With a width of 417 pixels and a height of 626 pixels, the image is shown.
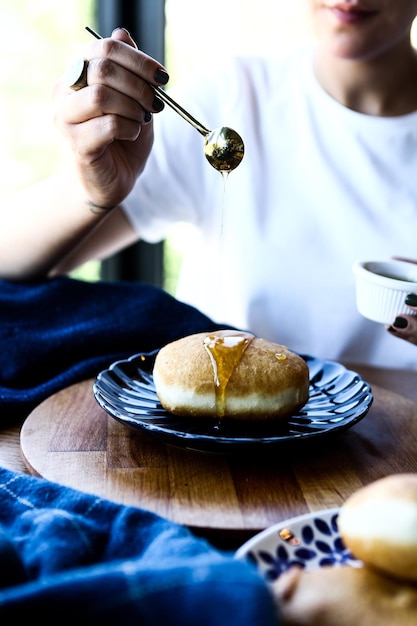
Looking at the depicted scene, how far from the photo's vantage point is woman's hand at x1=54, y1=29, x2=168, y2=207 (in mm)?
1008

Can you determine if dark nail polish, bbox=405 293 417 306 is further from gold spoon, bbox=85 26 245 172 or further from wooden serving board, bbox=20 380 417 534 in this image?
gold spoon, bbox=85 26 245 172

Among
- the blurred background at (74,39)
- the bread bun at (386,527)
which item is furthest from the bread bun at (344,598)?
the blurred background at (74,39)

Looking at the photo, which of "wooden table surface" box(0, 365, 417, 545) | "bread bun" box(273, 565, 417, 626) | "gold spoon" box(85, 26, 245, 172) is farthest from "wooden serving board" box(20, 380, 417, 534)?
"gold spoon" box(85, 26, 245, 172)

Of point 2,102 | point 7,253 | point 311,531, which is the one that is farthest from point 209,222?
point 311,531

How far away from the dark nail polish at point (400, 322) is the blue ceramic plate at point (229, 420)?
101 mm

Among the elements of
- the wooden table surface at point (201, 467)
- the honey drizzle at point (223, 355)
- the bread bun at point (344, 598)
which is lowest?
the wooden table surface at point (201, 467)

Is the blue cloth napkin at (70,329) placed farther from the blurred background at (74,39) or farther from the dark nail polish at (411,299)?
the blurred background at (74,39)

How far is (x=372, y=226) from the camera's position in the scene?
5.06 ft

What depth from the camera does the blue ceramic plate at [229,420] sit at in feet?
2.62

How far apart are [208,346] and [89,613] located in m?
0.50

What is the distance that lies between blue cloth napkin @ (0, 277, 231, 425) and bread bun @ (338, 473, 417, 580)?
0.60 metres

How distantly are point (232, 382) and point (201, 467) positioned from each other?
11 cm

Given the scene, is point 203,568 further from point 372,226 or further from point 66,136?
point 372,226

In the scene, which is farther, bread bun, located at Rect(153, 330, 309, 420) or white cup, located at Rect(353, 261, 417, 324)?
white cup, located at Rect(353, 261, 417, 324)
